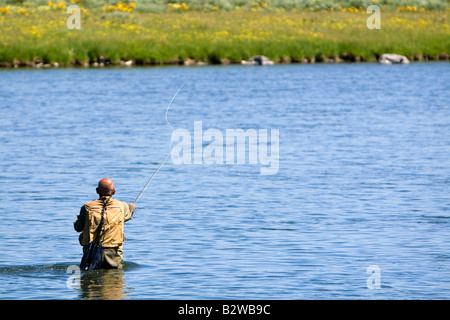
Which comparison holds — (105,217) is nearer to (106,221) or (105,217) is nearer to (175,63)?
(106,221)

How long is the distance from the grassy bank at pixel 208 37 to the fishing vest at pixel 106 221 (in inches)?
1427

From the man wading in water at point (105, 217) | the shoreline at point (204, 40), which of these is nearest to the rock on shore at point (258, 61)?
the shoreline at point (204, 40)

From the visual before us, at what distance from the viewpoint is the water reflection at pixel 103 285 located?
1219 centimetres

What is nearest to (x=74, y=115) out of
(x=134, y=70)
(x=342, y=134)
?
(x=342, y=134)

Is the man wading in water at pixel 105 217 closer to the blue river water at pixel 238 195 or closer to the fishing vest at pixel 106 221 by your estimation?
the fishing vest at pixel 106 221

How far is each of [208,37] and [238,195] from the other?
33899 millimetres

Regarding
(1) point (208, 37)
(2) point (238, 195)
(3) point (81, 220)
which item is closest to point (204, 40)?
(1) point (208, 37)

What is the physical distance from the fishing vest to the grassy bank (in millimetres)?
36238

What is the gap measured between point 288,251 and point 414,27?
45259mm

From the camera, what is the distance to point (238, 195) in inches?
757

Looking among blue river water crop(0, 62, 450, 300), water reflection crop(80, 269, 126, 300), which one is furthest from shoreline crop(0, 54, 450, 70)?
water reflection crop(80, 269, 126, 300)

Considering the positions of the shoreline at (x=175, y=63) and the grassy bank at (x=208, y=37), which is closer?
the shoreline at (x=175, y=63)

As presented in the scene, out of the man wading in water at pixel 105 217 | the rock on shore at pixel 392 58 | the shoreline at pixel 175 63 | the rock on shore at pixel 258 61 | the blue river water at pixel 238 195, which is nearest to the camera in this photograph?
the man wading in water at pixel 105 217

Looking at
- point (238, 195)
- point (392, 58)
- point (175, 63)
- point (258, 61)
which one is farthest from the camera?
point (392, 58)
